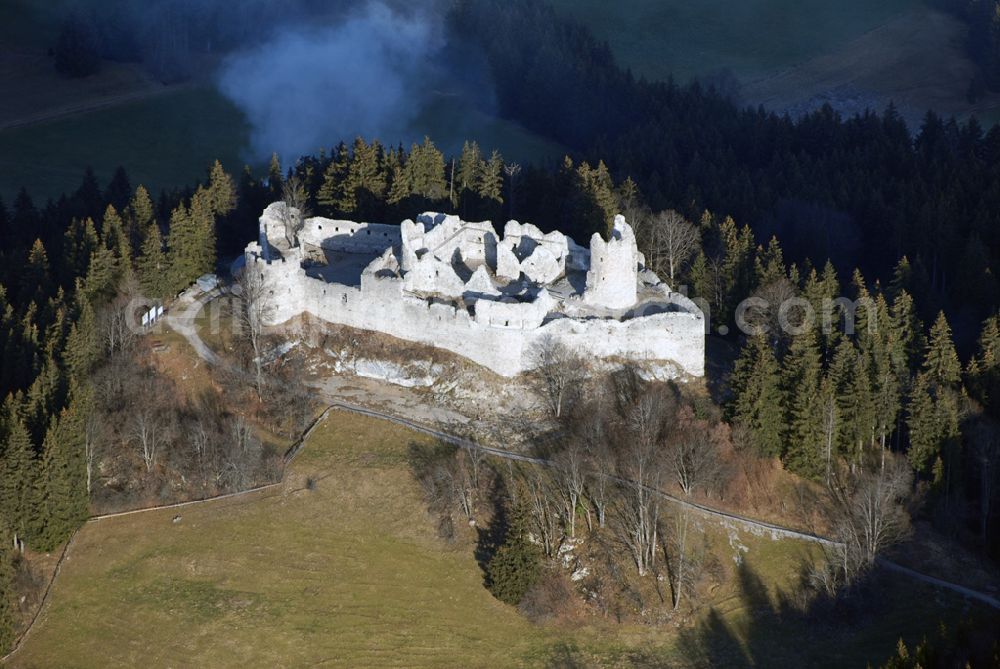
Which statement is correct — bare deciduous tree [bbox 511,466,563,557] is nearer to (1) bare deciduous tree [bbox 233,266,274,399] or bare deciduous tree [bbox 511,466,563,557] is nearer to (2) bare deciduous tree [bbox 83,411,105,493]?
(1) bare deciduous tree [bbox 233,266,274,399]

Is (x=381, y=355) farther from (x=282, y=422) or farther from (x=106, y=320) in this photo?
(x=106, y=320)

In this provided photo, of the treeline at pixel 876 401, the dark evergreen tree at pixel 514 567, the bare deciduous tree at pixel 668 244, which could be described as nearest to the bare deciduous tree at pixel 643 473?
the treeline at pixel 876 401

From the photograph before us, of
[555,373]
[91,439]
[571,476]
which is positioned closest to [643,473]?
[571,476]

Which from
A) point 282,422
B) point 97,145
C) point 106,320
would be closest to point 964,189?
point 282,422

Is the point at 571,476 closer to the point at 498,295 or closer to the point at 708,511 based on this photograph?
the point at 708,511

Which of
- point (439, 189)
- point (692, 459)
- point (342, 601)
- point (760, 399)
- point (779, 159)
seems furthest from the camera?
point (779, 159)

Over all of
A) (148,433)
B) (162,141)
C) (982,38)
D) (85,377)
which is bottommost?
(148,433)
